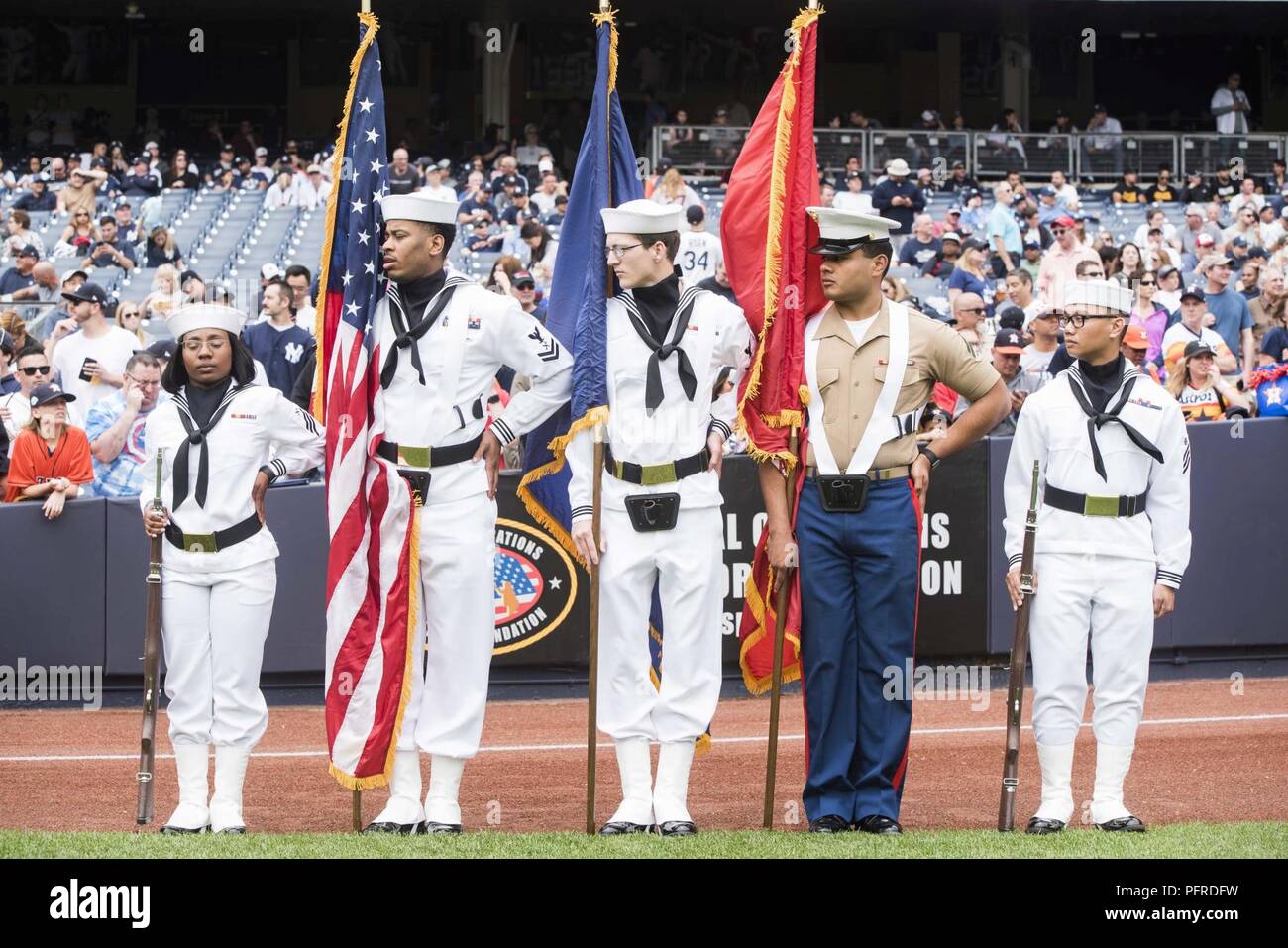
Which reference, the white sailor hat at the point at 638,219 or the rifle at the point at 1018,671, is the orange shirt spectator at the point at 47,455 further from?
the rifle at the point at 1018,671

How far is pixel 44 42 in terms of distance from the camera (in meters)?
32.8

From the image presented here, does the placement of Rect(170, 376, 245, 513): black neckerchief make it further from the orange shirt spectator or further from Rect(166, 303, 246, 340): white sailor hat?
the orange shirt spectator

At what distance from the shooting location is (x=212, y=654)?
23.3 feet

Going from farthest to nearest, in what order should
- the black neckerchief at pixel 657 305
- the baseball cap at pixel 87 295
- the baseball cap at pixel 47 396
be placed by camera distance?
the baseball cap at pixel 87 295, the baseball cap at pixel 47 396, the black neckerchief at pixel 657 305

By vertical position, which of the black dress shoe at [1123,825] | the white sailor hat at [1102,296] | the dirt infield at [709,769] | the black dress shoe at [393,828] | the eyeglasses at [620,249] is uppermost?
the eyeglasses at [620,249]

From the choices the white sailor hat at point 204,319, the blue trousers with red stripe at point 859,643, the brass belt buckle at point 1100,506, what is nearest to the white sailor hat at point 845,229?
the blue trousers with red stripe at point 859,643

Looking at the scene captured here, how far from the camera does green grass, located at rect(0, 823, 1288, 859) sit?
20.9 ft

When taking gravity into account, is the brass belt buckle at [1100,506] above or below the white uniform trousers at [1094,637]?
above

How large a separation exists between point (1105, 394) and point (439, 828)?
10.5 feet

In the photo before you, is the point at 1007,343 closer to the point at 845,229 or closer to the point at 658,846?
the point at 845,229

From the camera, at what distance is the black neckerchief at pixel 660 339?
713cm

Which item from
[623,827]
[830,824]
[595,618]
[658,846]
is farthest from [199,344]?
[830,824]

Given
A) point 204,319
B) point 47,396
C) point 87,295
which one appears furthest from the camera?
point 87,295

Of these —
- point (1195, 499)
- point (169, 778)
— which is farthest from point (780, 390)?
point (1195, 499)
